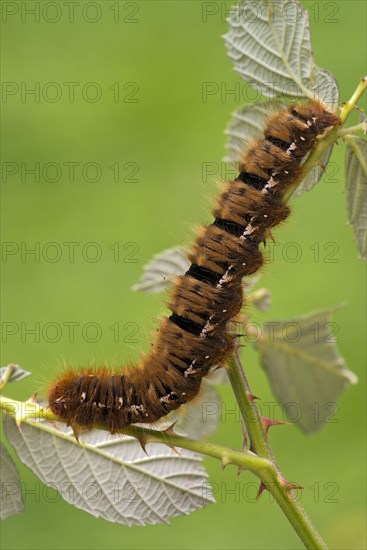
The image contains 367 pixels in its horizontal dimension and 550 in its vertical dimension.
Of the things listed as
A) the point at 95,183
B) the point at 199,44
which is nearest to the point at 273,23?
the point at 95,183

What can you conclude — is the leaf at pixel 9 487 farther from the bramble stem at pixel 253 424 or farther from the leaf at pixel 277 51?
the leaf at pixel 277 51

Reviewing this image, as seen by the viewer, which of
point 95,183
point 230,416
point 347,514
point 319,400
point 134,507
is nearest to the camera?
point 134,507

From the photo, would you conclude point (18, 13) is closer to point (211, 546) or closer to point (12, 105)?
point (12, 105)

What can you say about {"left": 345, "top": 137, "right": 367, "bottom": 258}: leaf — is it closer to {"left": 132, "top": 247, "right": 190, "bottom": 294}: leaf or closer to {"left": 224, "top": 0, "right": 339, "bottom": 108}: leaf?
{"left": 224, "top": 0, "right": 339, "bottom": 108}: leaf

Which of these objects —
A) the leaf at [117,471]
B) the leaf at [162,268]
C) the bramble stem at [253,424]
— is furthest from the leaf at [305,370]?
the bramble stem at [253,424]

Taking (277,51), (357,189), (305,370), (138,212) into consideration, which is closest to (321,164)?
(357,189)

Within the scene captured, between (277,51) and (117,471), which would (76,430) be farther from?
(277,51)

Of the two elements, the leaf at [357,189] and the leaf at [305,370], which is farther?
the leaf at [305,370]
